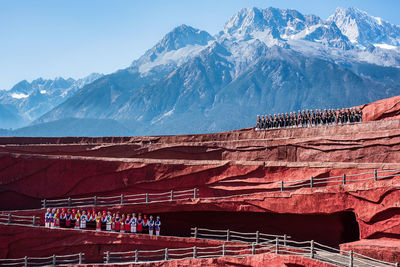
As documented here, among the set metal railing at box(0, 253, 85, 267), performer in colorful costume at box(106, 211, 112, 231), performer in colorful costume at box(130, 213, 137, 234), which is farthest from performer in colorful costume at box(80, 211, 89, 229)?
performer in colorful costume at box(130, 213, 137, 234)

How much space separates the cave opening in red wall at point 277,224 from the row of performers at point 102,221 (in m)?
1.37

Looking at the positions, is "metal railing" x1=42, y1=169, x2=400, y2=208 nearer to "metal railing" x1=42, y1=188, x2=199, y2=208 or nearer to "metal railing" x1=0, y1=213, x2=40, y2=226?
"metal railing" x1=42, y1=188, x2=199, y2=208

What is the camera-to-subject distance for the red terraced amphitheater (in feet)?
73.5

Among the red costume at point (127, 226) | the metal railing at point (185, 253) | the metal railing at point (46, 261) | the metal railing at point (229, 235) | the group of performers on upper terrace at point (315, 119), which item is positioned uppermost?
the group of performers on upper terrace at point (315, 119)

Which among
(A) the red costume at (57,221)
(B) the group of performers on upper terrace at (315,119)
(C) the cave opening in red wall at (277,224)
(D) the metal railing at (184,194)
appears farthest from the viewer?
(B) the group of performers on upper terrace at (315,119)

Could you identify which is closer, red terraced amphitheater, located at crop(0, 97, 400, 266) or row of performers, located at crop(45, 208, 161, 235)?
red terraced amphitheater, located at crop(0, 97, 400, 266)

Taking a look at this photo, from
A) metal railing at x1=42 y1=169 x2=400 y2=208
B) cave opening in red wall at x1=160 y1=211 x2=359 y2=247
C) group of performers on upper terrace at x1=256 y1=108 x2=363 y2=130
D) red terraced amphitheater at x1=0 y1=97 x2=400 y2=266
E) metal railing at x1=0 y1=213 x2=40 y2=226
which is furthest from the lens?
group of performers on upper terrace at x1=256 y1=108 x2=363 y2=130

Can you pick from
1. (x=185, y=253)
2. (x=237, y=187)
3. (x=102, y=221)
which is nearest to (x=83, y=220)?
(x=102, y=221)

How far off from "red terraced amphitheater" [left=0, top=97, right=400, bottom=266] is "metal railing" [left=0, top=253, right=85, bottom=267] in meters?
0.37

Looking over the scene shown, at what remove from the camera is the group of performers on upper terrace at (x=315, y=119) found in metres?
33.6

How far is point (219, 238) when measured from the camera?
27047 mm

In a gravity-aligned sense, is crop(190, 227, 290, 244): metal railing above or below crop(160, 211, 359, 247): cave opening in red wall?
below

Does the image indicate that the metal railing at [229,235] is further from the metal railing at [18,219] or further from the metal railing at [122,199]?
the metal railing at [18,219]

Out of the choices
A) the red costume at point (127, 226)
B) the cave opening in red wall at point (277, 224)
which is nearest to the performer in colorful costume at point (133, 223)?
the red costume at point (127, 226)
